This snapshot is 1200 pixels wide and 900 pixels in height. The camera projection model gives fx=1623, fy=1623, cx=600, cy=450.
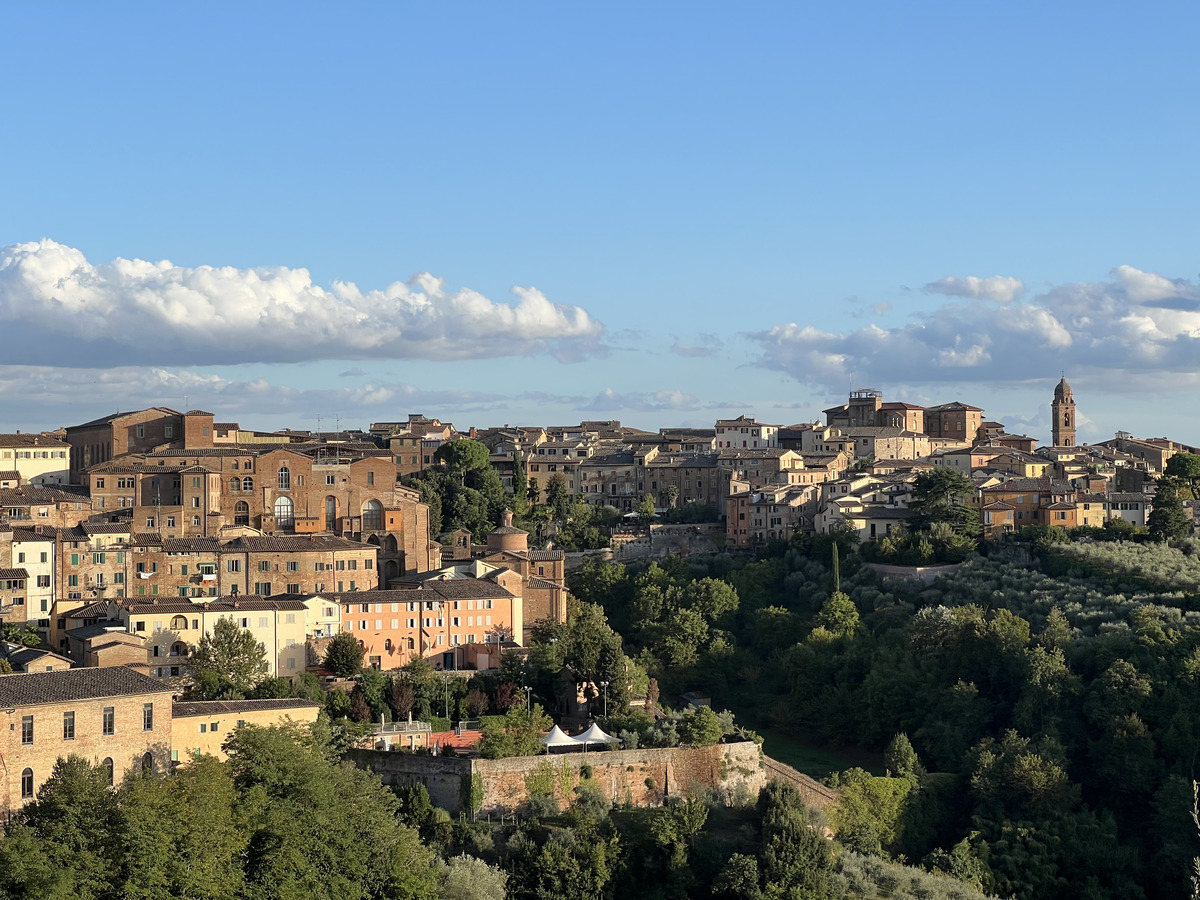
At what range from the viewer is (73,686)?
37188 mm

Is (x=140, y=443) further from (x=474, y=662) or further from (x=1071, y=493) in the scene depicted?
(x=1071, y=493)

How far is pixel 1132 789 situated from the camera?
50938 millimetres

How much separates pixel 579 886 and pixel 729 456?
45.3 meters

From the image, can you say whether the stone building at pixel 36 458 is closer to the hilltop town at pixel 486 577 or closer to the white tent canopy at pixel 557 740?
the hilltop town at pixel 486 577

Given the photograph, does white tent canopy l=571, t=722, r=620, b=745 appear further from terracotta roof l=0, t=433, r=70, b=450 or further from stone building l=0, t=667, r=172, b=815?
terracotta roof l=0, t=433, r=70, b=450

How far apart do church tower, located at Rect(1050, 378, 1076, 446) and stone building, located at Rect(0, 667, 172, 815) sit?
75.2 meters

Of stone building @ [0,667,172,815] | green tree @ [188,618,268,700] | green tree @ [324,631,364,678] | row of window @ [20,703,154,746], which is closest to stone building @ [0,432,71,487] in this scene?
green tree @ [324,631,364,678]

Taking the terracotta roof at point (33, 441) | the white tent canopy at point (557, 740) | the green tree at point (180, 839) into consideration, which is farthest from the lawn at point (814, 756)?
the terracotta roof at point (33, 441)

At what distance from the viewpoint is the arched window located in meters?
61.3

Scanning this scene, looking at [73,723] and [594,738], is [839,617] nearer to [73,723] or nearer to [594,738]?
[594,738]

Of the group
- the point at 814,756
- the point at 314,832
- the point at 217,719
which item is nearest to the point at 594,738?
the point at 314,832

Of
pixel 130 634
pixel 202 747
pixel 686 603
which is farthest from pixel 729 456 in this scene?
pixel 202 747

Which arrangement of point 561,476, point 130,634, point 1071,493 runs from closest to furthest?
point 130,634 < point 1071,493 < point 561,476

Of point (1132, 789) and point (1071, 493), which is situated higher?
point (1071, 493)
